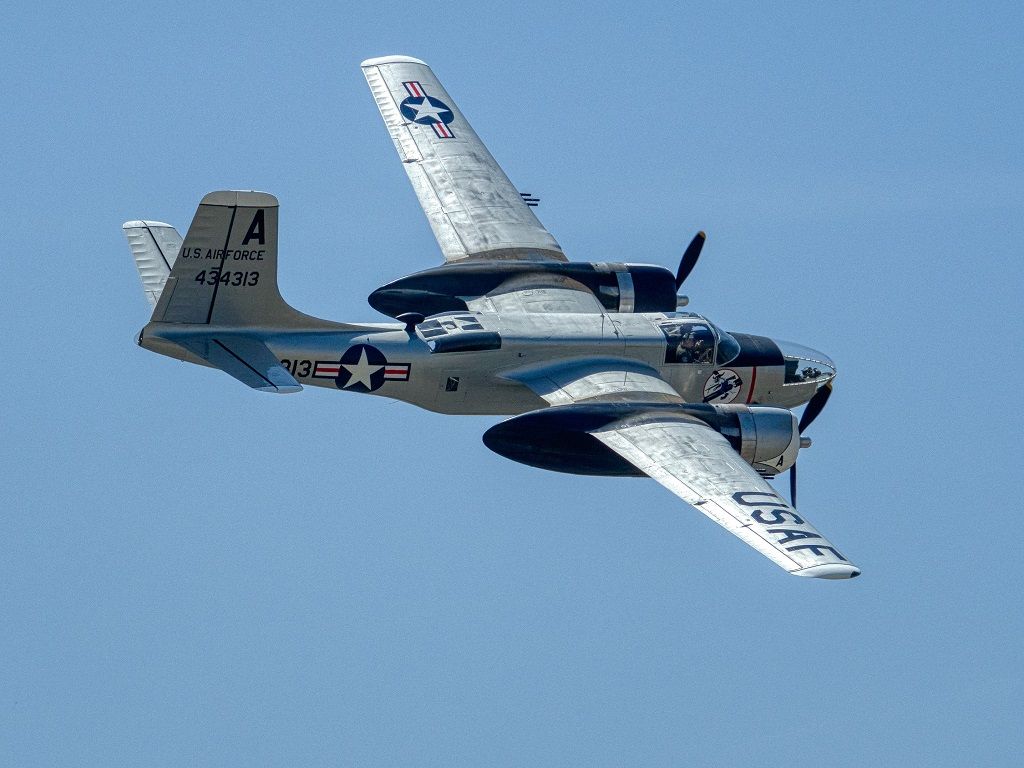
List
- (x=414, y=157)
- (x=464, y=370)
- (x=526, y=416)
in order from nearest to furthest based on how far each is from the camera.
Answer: (x=526, y=416) → (x=464, y=370) → (x=414, y=157)

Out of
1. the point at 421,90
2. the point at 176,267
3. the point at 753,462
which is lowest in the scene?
the point at 753,462

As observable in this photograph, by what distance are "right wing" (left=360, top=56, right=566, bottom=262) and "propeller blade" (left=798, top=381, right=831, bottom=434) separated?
9008 mm

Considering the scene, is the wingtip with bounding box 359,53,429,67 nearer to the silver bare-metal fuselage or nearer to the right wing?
the right wing

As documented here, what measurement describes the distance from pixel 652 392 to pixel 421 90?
1723cm

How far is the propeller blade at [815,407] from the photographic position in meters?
58.9

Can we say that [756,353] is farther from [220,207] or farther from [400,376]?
[220,207]

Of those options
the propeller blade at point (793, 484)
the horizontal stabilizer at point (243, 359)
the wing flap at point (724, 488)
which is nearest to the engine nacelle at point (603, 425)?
the wing flap at point (724, 488)

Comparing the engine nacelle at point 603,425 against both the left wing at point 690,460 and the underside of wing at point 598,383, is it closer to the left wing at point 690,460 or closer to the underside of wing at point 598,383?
the left wing at point 690,460

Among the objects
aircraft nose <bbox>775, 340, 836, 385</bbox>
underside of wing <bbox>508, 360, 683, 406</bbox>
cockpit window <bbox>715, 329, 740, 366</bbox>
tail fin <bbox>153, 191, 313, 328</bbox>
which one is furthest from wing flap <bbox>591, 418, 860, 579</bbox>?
tail fin <bbox>153, 191, 313, 328</bbox>

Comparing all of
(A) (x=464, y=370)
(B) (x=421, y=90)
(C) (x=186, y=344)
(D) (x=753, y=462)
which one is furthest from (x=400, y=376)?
(B) (x=421, y=90)

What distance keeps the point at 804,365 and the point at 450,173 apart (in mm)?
12620

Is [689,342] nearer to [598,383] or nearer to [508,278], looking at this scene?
[598,383]

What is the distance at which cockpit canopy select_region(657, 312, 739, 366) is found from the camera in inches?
2304

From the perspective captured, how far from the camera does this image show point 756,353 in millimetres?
60000
